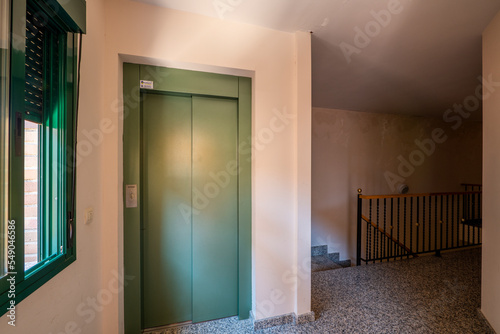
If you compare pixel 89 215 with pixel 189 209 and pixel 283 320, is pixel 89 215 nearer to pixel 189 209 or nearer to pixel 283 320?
pixel 189 209

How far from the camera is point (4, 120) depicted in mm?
695

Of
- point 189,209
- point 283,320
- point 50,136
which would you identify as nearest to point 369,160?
point 283,320

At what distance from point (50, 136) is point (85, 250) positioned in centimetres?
72

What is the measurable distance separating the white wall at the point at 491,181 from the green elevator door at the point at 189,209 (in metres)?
2.13

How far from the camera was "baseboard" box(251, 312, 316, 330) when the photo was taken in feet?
5.49

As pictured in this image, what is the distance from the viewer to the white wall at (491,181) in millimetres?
1550

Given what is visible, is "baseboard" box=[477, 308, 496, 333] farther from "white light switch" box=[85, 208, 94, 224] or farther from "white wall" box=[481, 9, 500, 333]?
"white light switch" box=[85, 208, 94, 224]

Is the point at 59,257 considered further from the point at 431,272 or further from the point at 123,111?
the point at 431,272

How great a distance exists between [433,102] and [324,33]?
301 cm

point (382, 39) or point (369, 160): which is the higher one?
point (382, 39)

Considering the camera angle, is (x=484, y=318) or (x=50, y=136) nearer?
(x=50, y=136)

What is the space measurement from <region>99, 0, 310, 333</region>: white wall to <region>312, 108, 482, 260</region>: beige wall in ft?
6.12

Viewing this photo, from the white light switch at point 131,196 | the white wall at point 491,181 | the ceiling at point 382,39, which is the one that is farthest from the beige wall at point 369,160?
the white light switch at point 131,196

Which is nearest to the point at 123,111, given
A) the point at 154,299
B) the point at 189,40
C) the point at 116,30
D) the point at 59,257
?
the point at 116,30
